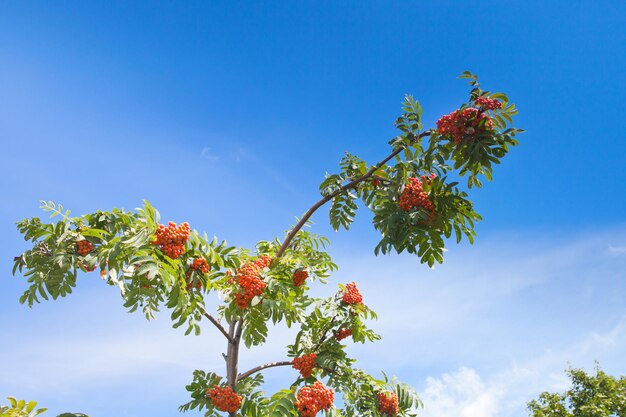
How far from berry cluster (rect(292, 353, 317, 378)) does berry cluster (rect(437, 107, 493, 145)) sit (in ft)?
12.1

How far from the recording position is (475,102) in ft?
19.9

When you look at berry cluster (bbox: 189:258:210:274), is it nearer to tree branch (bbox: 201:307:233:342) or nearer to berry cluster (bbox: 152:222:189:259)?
berry cluster (bbox: 152:222:189:259)

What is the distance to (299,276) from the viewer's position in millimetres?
7625

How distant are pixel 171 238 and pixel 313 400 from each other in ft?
9.47

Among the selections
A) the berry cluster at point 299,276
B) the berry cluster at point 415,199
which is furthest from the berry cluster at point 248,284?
the berry cluster at point 415,199

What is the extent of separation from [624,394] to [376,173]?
59.2ft

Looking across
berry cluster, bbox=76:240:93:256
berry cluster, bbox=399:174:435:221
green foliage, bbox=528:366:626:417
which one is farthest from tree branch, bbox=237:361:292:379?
green foliage, bbox=528:366:626:417

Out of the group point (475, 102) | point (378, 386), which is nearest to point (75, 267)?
point (378, 386)

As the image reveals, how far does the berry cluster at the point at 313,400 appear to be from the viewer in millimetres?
6816

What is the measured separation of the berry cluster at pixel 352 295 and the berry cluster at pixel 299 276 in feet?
2.71

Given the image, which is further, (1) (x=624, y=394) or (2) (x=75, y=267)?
(1) (x=624, y=394)

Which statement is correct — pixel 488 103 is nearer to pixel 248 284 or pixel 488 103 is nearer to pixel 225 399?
pixel 248 284

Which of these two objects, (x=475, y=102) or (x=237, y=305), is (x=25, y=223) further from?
(x=475, y=102)

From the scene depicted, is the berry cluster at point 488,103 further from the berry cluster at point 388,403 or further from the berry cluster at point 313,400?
the berry cluster at point 388,403
